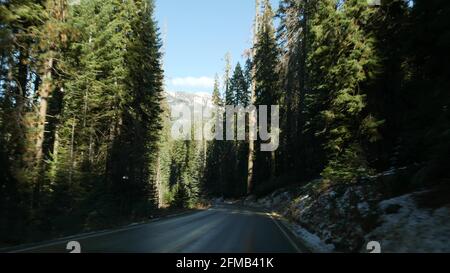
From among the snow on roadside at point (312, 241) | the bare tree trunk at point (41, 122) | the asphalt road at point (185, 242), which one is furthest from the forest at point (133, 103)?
the snow on roadside at point (312, 241)

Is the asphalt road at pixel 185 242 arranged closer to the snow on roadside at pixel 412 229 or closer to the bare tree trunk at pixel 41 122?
the snow on roadside at pixel 412 229

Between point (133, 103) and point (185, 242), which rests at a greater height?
point (133, 103)

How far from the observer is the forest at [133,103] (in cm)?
1471

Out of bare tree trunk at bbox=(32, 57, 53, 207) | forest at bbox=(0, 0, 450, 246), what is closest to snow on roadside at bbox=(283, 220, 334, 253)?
forest at bbox=(0, 0, 450, 246)

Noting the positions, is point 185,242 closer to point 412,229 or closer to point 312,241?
point 312,241

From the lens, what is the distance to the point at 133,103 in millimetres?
34906

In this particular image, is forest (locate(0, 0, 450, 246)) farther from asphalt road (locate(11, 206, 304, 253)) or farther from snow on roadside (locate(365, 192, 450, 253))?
asphalt road (locate(11, 206, 304, 253))

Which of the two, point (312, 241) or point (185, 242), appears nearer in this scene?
point (185, 242)

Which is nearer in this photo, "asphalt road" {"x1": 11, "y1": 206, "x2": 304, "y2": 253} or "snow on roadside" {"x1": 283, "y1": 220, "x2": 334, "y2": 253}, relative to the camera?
"asphalt road" {"x1": 11, "y1": 206, "x2": 304, "y2": 253}

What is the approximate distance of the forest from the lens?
14.7 meters

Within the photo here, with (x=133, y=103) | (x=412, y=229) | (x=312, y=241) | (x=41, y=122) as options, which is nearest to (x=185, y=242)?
(x=312, y=241)
